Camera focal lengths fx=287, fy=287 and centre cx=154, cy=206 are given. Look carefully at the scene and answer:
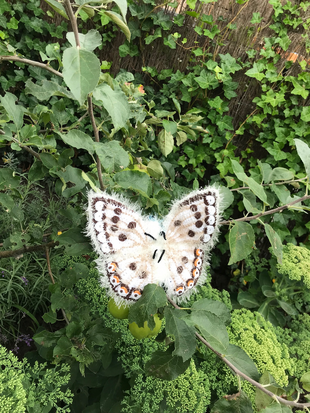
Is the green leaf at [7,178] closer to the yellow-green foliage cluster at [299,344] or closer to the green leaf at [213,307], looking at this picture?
the green leaf at [213,307]

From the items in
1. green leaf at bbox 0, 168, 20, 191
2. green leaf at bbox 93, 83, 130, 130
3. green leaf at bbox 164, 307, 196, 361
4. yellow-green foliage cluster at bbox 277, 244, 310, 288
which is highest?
green leaf at bbox 93, 83, 130, 130

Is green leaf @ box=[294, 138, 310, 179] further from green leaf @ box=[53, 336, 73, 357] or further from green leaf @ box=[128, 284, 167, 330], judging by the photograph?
green leaf @ box=[53, 336, 73, 357]

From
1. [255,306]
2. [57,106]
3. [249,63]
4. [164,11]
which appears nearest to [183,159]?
[249,63]

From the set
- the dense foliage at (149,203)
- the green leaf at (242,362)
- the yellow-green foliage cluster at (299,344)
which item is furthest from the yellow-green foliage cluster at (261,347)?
the green leaf at (242,362)

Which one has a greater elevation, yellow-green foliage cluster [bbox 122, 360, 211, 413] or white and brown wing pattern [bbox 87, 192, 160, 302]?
white and brown wing pattern [bbox 87, 192, 160, 302]

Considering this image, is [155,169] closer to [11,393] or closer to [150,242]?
[150,242]

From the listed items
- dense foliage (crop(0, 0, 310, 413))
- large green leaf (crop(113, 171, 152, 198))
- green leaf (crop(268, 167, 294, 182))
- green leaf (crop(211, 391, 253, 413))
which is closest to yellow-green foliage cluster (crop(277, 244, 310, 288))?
dense foliage (crop(0, 0, 310, 413))
